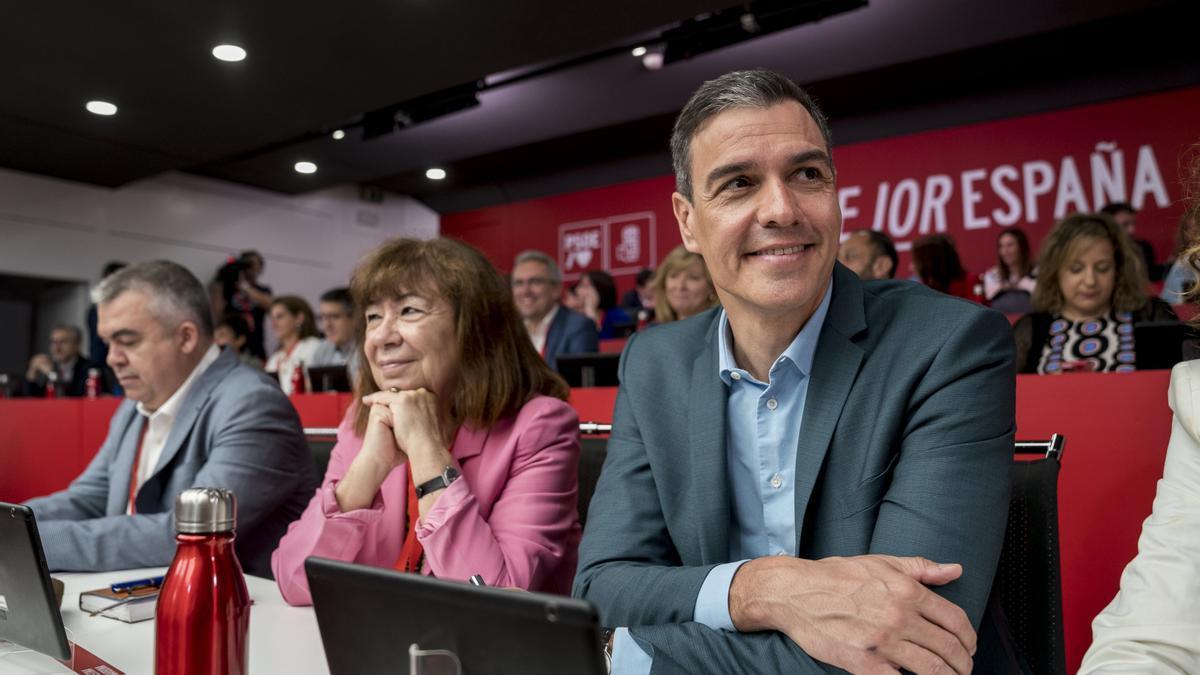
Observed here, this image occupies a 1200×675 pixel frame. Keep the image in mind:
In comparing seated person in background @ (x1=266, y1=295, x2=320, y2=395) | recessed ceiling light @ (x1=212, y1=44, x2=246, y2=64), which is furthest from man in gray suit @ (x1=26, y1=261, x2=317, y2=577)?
seated person in background @ (x1=266, y1=295, x2=320, y2=395)

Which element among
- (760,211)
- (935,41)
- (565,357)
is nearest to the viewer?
(760,211)

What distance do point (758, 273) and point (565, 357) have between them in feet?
7.03

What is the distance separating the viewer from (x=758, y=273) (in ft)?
4.00

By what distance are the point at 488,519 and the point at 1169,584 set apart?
104 centimetres

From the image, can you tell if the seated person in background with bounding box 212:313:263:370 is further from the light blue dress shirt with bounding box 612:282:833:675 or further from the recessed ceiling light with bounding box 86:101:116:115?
the light blue dress shirt with bounding box 612:282:833:675

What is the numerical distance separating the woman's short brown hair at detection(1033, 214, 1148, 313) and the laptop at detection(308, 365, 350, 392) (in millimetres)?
3025

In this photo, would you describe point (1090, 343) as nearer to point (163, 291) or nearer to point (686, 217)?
point (686, 217)

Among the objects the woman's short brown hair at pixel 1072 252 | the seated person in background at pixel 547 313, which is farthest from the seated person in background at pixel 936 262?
the seated person in background at pixel 547 313

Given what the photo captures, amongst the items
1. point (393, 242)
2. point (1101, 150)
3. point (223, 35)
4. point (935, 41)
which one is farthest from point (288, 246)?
point (393, 242)

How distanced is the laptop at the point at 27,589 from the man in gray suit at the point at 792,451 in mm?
644

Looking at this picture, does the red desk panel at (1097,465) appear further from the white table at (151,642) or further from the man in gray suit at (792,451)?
the white table at (151,642)

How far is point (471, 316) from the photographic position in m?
1.72

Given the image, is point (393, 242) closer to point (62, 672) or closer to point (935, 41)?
point (62, 672)

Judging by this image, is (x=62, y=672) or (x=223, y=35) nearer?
(x=62, y=672)
